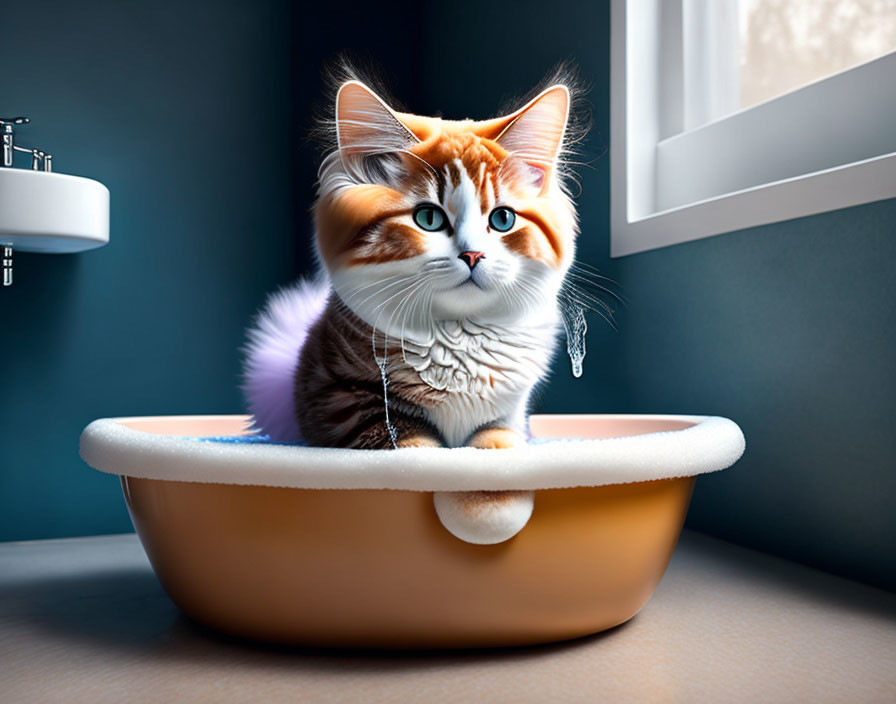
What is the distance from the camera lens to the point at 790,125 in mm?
1385

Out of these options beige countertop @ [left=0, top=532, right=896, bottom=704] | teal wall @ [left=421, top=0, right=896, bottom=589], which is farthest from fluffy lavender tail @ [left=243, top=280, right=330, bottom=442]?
teal wall @ [left=421, top=0, right=896, bottom=589]

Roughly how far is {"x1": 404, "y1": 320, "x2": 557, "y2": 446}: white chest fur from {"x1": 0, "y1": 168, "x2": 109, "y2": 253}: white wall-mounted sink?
102 cm

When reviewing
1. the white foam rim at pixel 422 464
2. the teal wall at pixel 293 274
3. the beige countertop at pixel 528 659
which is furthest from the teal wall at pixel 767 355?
the white foam rim at pixel 422 464

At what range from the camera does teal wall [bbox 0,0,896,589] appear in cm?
118

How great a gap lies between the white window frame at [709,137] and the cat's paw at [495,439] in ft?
2.25

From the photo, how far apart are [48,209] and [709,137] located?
139cm

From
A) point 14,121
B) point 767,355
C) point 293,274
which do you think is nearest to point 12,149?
point 14,121

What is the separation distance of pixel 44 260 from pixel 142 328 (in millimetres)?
278

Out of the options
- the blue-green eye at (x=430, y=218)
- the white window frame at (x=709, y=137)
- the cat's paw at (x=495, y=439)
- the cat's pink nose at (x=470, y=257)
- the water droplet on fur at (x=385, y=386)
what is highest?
the white window frame at (x=709, y=137)

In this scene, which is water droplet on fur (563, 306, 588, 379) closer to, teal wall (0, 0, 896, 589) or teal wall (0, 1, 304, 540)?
teal wall (0, 0, 896, 589)

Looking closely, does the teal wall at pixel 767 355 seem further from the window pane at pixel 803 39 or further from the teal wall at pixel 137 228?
the teal wall at pixel 137 228

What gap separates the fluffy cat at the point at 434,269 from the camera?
818 millimetres

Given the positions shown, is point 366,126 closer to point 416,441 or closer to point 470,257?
point 470,257

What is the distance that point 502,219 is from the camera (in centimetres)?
85
